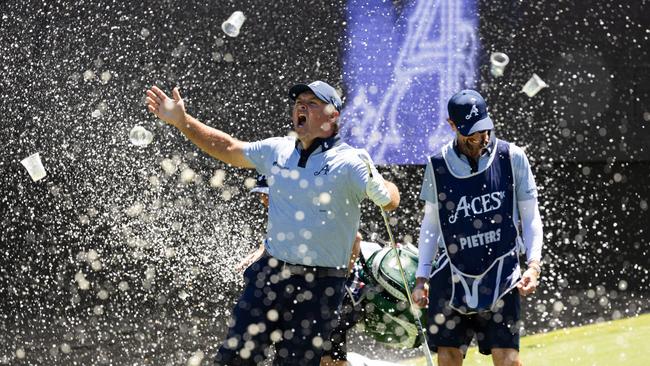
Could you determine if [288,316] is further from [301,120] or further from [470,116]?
[470,116]

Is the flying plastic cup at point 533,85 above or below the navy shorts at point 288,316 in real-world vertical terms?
below

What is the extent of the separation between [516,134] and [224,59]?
2.35m

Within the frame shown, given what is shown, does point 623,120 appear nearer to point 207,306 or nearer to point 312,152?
point 207,306

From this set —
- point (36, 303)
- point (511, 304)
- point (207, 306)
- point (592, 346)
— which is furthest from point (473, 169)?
point (36, 303)

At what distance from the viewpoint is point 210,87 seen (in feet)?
27.3

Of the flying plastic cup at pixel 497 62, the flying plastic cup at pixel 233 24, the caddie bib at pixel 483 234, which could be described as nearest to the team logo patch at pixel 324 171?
the caddie bib at pixel 483 234

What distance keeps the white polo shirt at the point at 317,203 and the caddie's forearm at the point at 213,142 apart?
220mm

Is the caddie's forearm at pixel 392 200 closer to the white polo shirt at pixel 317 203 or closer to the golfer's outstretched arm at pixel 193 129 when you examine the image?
the white polo shirt at pixel 317 203

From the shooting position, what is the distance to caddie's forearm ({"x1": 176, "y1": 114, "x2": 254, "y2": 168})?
4.93 meters

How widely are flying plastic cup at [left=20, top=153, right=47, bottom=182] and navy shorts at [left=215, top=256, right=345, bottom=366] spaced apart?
3838 mm

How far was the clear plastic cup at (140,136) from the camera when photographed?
27.1ft

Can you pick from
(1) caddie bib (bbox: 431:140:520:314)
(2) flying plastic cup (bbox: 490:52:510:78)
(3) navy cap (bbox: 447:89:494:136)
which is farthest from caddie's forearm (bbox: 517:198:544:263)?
(2) flying plastic cup (bbox: 490:52:510:78)

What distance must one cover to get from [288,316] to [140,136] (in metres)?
3.79

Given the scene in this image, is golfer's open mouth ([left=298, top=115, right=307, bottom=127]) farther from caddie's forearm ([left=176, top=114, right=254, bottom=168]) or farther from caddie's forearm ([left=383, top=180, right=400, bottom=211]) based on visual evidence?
caddie's forearm ([left=383, top=180, right=400, bottom=211])
